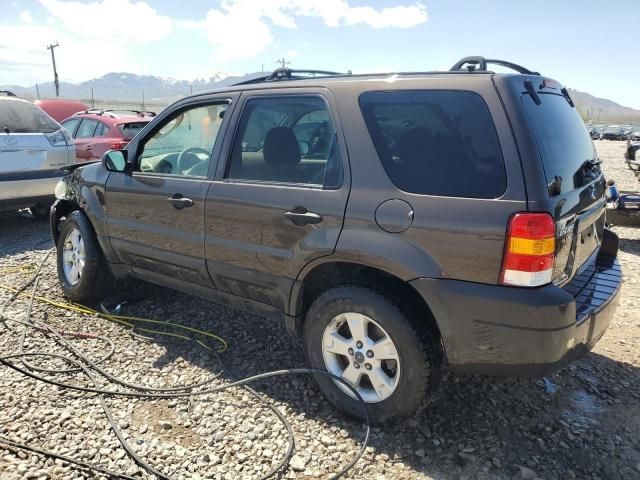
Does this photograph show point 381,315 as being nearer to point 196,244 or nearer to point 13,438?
point 196,244

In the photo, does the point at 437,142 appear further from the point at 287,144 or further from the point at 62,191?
the point at 62,191

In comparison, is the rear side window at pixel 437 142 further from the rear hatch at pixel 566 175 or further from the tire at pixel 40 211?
the tire at pixel 40 211

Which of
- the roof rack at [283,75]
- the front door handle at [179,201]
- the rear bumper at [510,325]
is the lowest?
the rear bumper at [510,325]

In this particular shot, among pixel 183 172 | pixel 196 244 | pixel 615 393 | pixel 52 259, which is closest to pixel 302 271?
pixel 196 244

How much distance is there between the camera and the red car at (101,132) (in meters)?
8.62

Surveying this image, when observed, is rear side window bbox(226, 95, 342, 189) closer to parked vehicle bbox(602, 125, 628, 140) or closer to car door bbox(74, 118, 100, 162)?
car door bbox(74, 118, 100, 162)

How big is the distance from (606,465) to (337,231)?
5.81 feet

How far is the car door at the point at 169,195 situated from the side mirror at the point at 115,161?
2.3 inches

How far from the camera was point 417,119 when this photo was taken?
8.12 ft

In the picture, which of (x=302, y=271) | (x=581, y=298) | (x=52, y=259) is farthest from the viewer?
(x=52, y=259)

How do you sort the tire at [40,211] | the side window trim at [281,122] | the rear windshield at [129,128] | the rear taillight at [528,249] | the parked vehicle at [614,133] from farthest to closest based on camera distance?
the parked vehicle at [614,133]
the rear windshield at [129,128]
the tire at [40,211]
the side window trim at [281,122]
the rear taillight at [528,249]

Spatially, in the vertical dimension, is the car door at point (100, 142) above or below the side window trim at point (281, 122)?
below

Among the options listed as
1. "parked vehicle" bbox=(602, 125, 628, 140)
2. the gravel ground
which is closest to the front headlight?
the gravel ground

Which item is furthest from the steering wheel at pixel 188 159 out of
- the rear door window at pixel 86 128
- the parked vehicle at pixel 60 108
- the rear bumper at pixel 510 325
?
the parked vehicle at pixel 60 108
